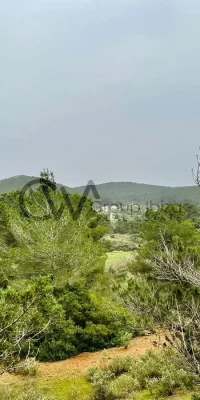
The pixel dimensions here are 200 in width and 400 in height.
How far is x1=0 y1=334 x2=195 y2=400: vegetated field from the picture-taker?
11.5 m

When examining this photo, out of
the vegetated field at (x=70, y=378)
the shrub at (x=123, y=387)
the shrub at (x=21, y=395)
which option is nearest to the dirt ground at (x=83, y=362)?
the vegetated field at (x=70, y=378)

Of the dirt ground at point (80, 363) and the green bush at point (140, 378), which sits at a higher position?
the green bush at point (140, 378)

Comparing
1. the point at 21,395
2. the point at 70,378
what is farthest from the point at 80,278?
the point at 21,395

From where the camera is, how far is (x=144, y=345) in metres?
16.8

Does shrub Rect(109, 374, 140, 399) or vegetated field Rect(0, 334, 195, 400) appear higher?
shrub Rect(109, 374, 140, 399)

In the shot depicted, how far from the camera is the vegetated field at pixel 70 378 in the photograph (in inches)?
452

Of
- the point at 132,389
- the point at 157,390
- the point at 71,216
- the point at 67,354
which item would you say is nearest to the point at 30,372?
the point at 67,354

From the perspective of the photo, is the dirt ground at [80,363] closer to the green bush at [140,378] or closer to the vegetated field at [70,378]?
the vegetated field at [70,378]

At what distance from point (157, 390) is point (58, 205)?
9.79 meters

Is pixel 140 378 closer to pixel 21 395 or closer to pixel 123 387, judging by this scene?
pixel 123 387

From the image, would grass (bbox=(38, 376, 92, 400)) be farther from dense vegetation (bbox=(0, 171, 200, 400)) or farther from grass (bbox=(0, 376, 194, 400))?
dense vegetation (bbox=(0, 171, 200, 400))

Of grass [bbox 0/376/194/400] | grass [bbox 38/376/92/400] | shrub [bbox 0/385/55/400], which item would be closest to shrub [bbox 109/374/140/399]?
grass [bbox 0/376/194/400]

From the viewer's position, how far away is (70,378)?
43.6 ft

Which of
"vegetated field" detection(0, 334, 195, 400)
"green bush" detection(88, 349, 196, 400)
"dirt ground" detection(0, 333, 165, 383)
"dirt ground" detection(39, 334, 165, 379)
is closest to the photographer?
"green bush" detection(88, 349, 196, 400)
